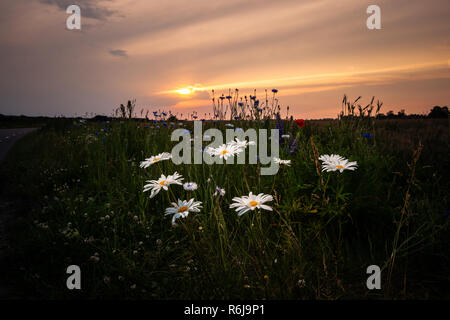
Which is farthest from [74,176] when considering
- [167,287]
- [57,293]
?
[167,287]

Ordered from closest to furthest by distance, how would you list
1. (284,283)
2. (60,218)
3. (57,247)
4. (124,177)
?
(284,283) < (57,247) < (60,218) < (124,177)

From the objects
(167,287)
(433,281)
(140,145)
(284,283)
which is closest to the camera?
(284,283)

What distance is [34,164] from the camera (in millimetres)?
5652

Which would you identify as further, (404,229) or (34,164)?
(34,164)

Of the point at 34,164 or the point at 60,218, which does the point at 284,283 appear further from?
the point at 34,164

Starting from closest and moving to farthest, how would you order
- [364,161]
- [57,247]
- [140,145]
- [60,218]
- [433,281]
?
[433,281] → [57,247] → [364,161] → [60,218] → [140,145]

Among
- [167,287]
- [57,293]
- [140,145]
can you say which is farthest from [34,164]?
[167,287]

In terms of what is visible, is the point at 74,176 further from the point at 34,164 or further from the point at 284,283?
the point at 284,283

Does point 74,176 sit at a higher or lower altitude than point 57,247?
higher

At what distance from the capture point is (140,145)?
18.4 feet

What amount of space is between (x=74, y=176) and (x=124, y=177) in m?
1.32
